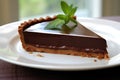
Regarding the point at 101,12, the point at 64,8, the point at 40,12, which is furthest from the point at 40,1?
the point at 64,8

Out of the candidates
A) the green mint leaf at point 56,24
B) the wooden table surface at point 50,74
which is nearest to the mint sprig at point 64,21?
the green mint leaf at point 56,24

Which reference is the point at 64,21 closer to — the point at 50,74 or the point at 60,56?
the point at 60,56

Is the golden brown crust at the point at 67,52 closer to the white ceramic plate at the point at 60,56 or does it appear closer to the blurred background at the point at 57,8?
the white ceramic plate at the point at 60,56

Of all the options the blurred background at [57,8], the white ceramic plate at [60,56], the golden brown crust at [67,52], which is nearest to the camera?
the white ceramic plate at [60,56]

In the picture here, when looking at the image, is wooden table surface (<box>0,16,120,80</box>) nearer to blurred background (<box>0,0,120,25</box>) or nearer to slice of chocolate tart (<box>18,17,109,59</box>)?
slice of chocolate tart (<box>18,17,109,59</box>)

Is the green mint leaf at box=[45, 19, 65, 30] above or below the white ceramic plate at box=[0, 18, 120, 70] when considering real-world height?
above

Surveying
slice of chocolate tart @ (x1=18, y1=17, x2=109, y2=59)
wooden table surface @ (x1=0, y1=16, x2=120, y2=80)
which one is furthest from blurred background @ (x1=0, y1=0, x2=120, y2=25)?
wooden table surface @ (x1=0, y1=16, x2=120, y2=80)

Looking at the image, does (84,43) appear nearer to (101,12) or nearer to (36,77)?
(36,77)
